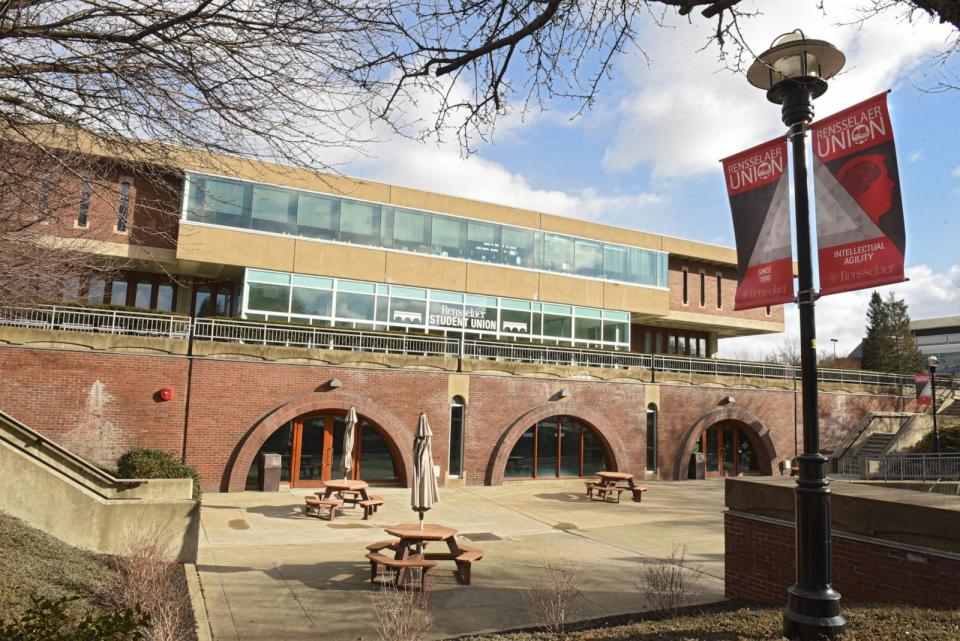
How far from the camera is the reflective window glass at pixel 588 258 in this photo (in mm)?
29875

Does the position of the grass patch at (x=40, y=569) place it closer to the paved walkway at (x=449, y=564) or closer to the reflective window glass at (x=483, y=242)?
the paved walkway at (x=449, y=564)

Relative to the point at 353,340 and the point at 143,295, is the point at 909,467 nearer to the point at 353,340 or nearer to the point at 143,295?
the point at 353,340

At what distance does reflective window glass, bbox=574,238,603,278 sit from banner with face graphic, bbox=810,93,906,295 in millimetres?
24231

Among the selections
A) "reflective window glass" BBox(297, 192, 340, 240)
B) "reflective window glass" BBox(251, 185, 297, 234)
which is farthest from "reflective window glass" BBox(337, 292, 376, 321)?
"reflective window glass" BBox(251, 185, 297, 234)

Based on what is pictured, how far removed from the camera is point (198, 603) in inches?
320

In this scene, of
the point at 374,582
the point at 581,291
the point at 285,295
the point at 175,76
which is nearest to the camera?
the point at 175,76

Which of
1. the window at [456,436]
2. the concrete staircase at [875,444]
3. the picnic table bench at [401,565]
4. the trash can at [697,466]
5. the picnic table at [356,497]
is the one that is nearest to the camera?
the picnic table bench at [401,565]

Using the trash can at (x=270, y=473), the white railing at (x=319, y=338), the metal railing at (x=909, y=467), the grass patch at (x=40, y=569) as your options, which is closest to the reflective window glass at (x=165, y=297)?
the white railing at (x=319, y=338)

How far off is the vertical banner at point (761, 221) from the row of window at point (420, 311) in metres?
19.7

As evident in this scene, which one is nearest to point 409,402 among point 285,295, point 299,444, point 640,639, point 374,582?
point 299,444

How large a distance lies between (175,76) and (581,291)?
2558cm

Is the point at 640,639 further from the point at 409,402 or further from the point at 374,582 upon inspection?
the point at 409,402

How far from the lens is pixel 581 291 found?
97.3 feet

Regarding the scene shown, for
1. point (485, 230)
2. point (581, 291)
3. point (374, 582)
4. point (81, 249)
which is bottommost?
point (374, 582)
